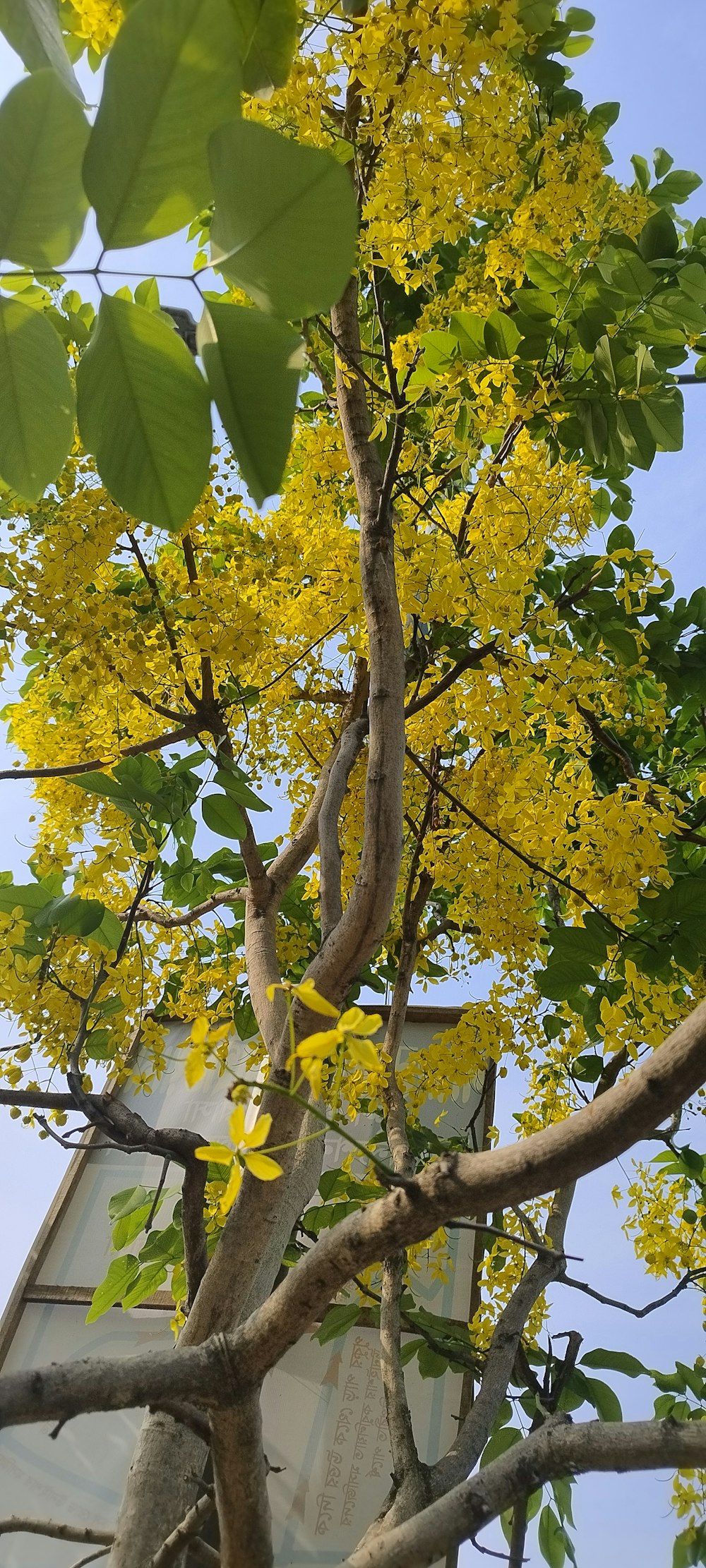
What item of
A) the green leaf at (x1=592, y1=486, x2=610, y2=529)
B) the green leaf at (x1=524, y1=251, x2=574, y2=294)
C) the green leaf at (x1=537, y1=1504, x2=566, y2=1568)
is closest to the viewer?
the green leaf at (x1=524, y1=251, x2=574, y2=294)

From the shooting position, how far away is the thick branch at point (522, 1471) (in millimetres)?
626

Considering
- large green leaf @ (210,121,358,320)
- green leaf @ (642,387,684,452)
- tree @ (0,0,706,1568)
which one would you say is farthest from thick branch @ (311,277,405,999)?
large green leaf @ (210,121,358,320)

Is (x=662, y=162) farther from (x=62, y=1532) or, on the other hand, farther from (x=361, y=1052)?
(x=62, y=1532)

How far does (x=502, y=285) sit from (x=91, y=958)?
119 cm

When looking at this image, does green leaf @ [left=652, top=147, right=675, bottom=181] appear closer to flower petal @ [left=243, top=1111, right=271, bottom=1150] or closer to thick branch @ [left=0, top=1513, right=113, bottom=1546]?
flower petal @ [left=243, top=1111, right=271, bottom=1150]

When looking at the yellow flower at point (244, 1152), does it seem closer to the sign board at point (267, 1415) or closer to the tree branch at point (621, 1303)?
the tree branch at point (621, 1303)

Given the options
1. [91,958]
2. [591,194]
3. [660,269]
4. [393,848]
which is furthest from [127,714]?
[591,194]

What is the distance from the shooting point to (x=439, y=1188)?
1.72 feet

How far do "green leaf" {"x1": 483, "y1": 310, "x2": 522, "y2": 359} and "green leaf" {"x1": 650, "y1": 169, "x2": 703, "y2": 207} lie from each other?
0.59m

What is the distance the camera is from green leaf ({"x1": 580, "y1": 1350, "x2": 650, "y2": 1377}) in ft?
5.09

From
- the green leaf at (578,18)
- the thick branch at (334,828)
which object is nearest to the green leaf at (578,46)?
the green leaf at (578,18)

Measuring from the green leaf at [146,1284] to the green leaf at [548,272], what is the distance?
154cm

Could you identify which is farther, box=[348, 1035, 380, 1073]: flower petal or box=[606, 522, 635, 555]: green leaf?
box=[606, 522, 635, 555]: green leaf

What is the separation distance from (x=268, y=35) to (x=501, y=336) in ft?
2.95
